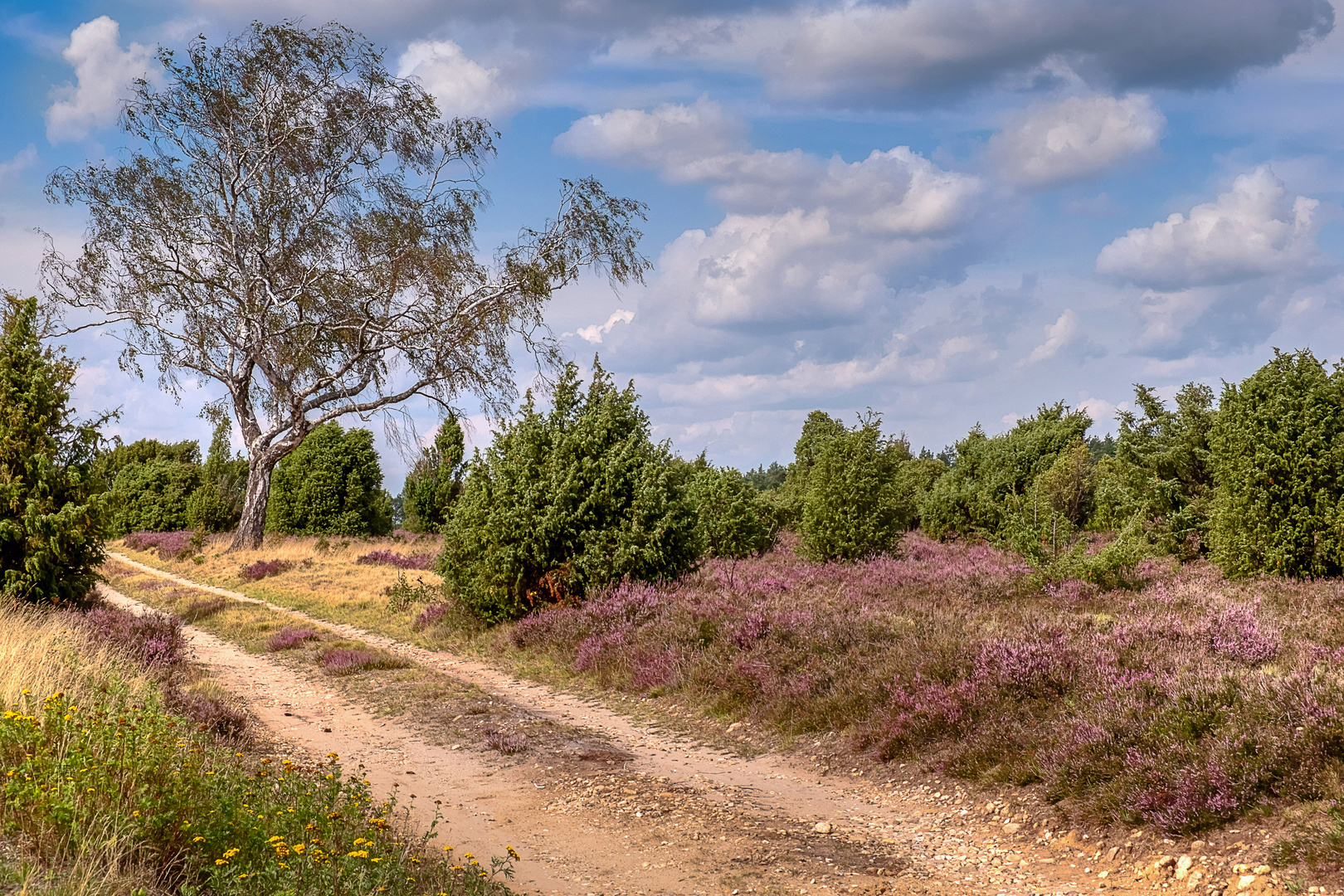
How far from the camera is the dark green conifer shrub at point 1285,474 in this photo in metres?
13.3

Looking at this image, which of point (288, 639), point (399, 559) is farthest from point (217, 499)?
point (288, 639)

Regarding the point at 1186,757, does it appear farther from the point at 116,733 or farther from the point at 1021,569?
the point at 1021,569

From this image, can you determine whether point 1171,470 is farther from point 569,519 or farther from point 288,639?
point 288,639

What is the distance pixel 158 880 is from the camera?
4.27 meters

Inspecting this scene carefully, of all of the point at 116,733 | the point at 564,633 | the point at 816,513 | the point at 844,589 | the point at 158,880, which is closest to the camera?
the point at 158,880

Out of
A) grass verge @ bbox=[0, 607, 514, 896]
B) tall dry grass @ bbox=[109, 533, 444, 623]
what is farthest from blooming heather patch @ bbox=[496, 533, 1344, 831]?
tall dry grass @ bbox=[109, 533, 444, 623]

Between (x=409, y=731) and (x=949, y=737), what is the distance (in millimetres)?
5582

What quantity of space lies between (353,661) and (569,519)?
381 centimetres

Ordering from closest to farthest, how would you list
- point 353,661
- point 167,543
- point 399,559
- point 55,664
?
point 55,664, point 353,661, point 399,559, point 167,543

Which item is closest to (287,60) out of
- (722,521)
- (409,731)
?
(722,521)

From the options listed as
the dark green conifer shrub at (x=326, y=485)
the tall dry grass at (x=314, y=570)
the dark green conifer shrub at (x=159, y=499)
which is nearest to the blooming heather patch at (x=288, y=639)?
the tall dry grass at (x=314, y=570)

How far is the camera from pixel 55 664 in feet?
26.5

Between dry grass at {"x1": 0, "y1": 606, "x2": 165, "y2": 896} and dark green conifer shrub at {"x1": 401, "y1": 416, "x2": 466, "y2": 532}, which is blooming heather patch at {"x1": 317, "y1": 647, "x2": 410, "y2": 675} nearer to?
dry grass at {"x1": 0, "y1": 606, "x2": 165, "y2": 896}

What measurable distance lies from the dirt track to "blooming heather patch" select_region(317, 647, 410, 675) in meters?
2.83
